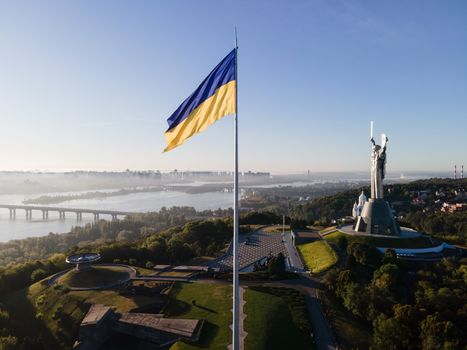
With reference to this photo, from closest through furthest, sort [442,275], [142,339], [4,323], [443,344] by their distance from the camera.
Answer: [443,344]
[142,339]
[4,323]
[442,275]

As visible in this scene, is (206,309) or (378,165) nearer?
(206,309)

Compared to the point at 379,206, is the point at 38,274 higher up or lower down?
lower down

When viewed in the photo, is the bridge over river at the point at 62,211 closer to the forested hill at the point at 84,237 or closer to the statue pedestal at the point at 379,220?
the forested hill at the point at 84,237

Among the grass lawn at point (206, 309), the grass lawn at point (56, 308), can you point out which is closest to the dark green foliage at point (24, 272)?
the grass lawn at point (56, 308)

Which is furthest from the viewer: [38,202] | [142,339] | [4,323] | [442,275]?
[38,202]

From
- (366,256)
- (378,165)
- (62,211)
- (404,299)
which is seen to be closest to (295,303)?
(404,299)

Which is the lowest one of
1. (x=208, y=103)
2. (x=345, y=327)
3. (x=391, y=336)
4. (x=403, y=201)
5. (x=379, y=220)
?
(x=345, y=327)

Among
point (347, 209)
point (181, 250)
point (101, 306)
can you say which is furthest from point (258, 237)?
point (347, 209)

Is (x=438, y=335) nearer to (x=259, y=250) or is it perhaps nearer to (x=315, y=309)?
(x=315, y=309)

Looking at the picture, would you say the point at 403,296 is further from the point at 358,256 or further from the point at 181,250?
the point at 181,250
